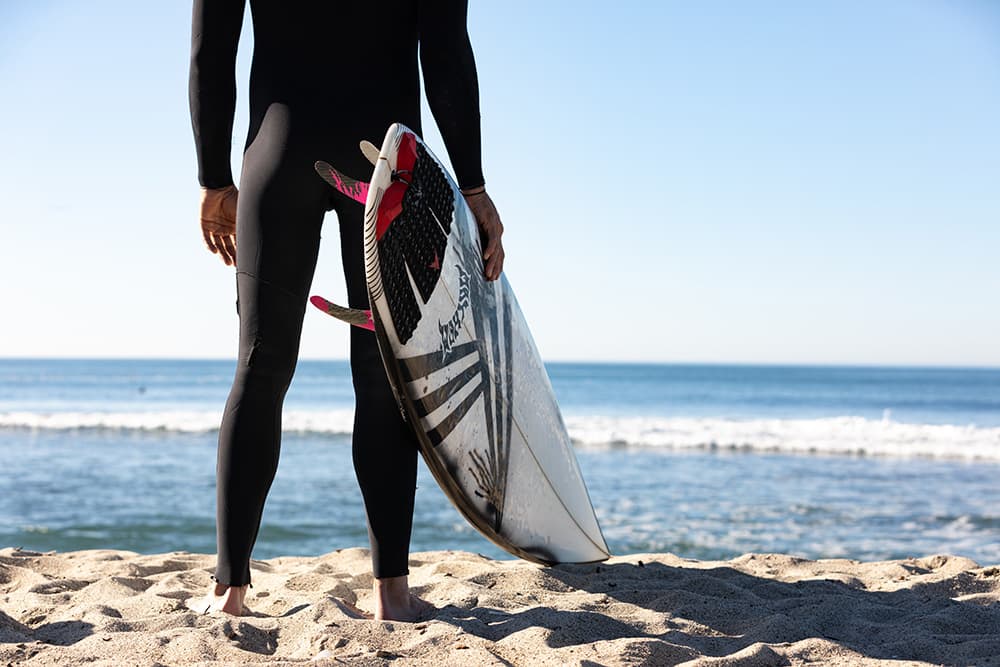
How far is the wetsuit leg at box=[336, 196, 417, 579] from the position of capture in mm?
1816

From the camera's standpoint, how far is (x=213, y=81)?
1.80 meters

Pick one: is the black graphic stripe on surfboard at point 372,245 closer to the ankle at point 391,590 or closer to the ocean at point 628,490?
the ankle at point 391,590

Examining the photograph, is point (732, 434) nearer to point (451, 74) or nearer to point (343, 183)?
point (451, 74)

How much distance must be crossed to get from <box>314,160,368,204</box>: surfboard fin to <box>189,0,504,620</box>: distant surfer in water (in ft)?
0.35

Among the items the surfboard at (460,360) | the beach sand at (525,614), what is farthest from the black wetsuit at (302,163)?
the beach sand at (525,614)

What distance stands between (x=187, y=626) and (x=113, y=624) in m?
0.22

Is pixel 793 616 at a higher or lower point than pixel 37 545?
higher

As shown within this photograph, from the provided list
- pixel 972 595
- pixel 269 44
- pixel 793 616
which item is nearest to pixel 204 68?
pixel 269 44

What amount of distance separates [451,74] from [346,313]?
1.99 feet

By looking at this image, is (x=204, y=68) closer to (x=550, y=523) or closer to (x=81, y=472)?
(x=550, y=523)

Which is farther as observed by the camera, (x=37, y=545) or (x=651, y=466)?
(x=651, y=466)

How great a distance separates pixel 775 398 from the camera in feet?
93.9

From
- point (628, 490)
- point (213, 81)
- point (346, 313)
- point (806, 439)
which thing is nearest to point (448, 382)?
point (346, 313)

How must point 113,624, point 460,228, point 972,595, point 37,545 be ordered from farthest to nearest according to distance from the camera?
point 37,545 → point 972,595 → point 460,228 → point 113,624
